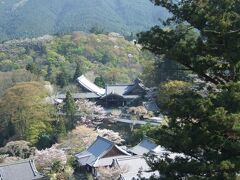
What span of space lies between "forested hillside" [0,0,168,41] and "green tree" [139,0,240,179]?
336ft

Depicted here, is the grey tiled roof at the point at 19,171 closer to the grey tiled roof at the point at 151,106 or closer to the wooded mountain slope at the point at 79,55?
the grey tiled roof at the point at 151,106

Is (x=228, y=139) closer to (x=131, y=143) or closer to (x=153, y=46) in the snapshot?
(x=153, y=46)

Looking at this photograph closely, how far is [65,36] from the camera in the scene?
3044 inches

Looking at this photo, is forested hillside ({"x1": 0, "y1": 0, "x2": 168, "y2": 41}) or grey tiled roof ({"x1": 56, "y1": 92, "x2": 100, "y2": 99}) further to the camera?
forested hillside ({"x1": 0, "y1": 0, "x2": 168, "y2": 41})

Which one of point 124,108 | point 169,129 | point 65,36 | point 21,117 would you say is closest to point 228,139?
point 169,129

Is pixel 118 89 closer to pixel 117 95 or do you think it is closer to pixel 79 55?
pixel 117 95

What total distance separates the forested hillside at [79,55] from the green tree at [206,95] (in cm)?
4868

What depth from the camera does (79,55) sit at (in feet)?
224

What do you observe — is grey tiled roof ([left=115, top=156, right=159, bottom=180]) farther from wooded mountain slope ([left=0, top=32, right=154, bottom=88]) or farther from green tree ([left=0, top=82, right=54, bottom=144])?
wooded mountain slope ([left=0, top=32, right=154, bottom=88])

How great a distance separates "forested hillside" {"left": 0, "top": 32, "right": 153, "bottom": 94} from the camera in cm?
6253

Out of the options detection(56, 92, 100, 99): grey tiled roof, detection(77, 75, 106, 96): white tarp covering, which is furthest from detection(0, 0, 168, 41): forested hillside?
detection(56, 92, 100, 99): grey tiled roof

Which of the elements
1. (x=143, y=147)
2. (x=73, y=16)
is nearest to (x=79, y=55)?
(x=143, y=147)

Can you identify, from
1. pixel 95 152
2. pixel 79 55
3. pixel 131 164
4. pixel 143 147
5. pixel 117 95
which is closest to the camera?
pixel 131 164

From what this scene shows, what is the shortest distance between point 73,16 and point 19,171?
355 ft
